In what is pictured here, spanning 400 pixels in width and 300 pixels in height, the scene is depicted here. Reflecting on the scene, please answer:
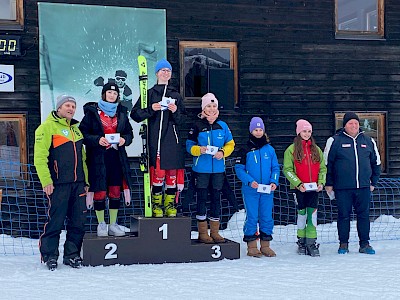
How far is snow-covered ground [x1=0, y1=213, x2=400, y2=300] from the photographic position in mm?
4625

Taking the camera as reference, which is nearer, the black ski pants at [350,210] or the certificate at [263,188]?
the certificate at [263,188]

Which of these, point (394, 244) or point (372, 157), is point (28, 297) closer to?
point (372, 157)

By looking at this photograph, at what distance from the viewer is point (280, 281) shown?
5.13m

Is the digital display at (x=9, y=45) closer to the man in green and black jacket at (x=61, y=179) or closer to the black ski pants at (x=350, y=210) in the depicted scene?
the man in green and black jacket at (x=61, y=179)

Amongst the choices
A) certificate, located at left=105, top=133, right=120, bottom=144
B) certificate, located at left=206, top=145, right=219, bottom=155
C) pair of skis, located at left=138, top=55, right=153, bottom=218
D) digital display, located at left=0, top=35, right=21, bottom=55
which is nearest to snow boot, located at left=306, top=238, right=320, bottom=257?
certificate, located at left=206, top=145, right=219, bottom=155

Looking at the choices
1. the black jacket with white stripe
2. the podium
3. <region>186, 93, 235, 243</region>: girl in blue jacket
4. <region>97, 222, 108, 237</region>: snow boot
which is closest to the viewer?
the podium

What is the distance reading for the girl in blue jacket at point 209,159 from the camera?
6285 mm

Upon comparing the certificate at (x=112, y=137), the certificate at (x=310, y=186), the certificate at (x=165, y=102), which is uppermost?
the certificate at (x=165, y=102)

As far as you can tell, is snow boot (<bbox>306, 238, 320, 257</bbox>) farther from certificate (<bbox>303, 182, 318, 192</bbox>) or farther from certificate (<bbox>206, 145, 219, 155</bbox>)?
certificate (<bbox>206, 145, 219, 155</bbox>)

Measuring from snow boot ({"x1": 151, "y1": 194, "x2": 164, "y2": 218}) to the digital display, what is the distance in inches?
128

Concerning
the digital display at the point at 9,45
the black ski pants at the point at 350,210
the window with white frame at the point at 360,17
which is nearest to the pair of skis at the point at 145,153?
the black ski pants at the point at 350,210

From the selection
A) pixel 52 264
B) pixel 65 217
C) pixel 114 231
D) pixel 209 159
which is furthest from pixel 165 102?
pixel 52 264

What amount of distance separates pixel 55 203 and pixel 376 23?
22.3 feet

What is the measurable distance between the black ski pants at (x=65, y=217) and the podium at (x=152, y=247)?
0.14 m
